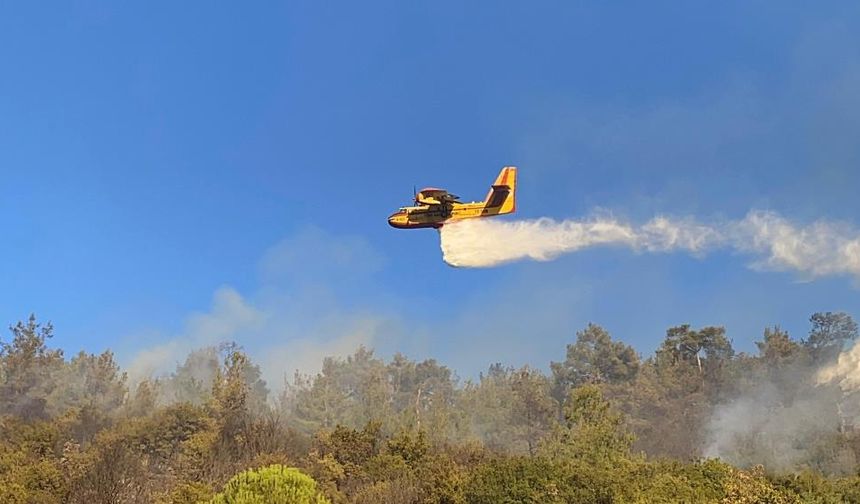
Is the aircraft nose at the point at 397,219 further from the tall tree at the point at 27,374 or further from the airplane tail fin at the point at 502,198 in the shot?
the tall tree at the point at 27,374

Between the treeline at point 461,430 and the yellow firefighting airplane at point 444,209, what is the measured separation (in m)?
12.5

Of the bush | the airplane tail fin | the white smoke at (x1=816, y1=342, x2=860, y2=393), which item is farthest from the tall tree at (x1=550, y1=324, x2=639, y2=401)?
the bush

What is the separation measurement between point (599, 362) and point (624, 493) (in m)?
71.9

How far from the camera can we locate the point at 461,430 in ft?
301

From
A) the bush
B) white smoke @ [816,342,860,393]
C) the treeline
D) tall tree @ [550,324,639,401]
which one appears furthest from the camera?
tall tree @ [550,324,639,401]

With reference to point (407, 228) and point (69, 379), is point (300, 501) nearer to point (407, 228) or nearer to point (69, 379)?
point (407, 228)

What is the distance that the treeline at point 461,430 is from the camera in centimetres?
3375

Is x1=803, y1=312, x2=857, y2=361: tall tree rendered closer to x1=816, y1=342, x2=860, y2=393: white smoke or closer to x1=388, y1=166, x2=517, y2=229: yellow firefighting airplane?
x1=816, y1=342, x2=860, y2=393: white smoke

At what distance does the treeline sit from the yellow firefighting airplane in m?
12.5

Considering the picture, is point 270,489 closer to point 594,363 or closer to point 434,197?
point 434,197

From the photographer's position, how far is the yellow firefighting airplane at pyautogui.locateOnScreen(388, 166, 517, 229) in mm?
37562

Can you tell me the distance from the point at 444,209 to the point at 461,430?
194ft

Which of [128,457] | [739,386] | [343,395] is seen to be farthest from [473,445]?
[343,395]

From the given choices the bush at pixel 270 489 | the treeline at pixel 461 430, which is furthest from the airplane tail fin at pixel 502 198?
the bush at pixel 270 489
